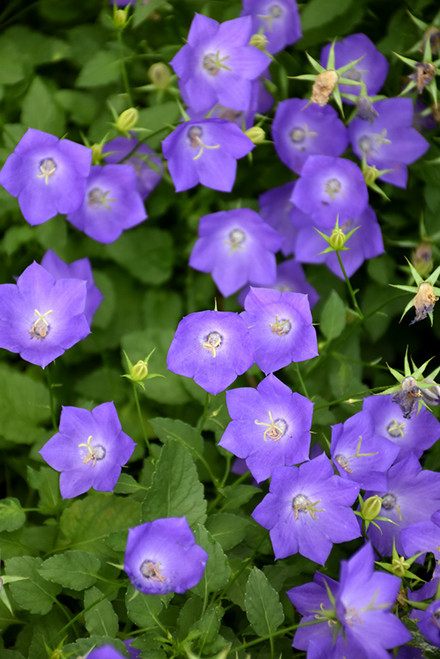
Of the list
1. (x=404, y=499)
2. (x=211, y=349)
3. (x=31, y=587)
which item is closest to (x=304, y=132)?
(x=211, y=349)

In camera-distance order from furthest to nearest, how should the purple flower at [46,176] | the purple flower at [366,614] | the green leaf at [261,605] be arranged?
1. the purple flower at [46,176]
2. the green leaf at [261,605]
3. the purple flower at [366,614]

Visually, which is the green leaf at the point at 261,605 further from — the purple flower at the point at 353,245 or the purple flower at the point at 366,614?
the purple flower at the point at 353,245

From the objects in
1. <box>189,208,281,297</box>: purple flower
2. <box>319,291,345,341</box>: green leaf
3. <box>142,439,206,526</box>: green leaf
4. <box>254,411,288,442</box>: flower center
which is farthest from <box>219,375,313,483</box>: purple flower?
<box>189,208,281,297</box>: purple flower

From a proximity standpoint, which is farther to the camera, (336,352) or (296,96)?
(296,96)

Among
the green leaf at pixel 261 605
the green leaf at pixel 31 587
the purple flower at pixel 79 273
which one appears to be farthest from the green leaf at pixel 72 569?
the purple flower at pixel 79 273

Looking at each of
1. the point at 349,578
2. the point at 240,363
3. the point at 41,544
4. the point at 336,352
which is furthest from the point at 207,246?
the point at 349,578

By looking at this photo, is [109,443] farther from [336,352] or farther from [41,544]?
[336,352]

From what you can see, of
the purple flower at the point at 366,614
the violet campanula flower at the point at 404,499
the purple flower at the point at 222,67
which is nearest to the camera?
the purple flower at the point at 366,614
